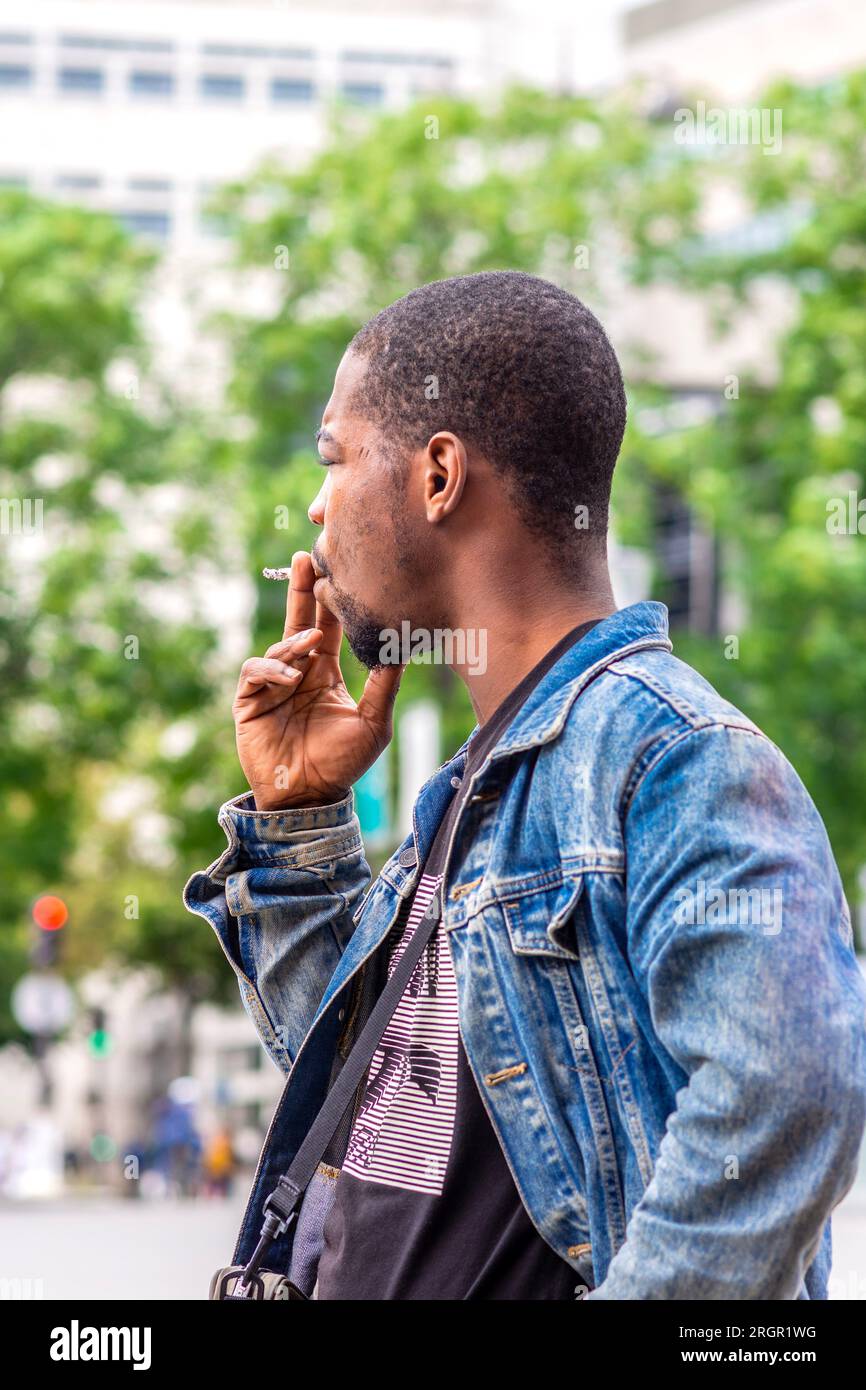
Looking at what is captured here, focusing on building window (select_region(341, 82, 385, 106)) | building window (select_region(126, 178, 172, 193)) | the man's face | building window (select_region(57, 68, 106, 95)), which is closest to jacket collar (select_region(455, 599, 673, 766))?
the man's face

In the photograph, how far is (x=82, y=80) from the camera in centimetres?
5647

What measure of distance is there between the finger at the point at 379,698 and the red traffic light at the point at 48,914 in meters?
19.3

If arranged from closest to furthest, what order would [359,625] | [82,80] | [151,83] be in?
1. [359,625]
2. [82,80]
3. [151,83]

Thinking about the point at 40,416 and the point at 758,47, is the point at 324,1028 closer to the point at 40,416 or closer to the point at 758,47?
the point at 40,416

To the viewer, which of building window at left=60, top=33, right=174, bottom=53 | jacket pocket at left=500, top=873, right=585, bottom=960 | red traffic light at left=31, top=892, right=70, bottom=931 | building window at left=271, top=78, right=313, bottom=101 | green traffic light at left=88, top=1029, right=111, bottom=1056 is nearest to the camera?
jacket pocket at left=500, top=873, right=585, bottom=960

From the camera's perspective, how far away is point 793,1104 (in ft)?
5.51

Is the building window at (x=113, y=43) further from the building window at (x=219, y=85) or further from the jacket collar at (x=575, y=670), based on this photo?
the jacket collar at (x=575, y=670)

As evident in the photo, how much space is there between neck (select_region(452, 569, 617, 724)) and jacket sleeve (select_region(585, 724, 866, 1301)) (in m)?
0.43

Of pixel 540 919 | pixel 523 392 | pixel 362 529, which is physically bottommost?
pixel 540 919

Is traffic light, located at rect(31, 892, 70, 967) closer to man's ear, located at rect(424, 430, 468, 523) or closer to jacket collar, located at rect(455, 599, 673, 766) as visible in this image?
man's ear, located at rect(424, 430, 468, 523)

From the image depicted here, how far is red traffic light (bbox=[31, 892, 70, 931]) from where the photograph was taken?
839 inches

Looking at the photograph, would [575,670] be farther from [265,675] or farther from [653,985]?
[265,675]

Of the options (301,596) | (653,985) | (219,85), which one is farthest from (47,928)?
(219,85)

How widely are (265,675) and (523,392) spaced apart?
631mm
